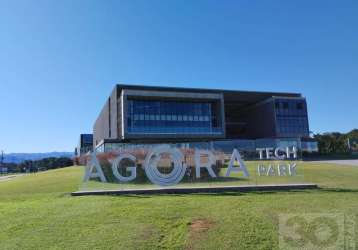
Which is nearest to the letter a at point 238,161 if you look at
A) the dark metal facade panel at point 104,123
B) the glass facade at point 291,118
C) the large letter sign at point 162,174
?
the large letter sign at point 162,174

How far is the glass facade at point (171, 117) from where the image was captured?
60969mm

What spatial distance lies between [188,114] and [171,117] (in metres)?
3.55

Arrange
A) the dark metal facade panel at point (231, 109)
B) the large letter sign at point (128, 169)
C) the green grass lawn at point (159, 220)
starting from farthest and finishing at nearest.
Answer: the dark metal facade panel at point (231, 109) → the large letter sign at point (128, 169) → the green grass lawn at point (159, 220)

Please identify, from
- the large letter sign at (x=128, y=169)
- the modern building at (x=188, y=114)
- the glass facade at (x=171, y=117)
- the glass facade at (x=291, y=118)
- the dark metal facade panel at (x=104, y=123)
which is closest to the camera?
the large letter sign at (x=128, y=169)

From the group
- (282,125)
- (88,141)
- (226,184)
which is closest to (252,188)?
(226,184)

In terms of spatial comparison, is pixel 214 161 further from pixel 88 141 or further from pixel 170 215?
pixel 88 141

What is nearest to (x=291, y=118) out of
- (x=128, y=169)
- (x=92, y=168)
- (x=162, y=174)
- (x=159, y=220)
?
(x=162, y=174)

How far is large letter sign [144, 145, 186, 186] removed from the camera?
13.9 meters

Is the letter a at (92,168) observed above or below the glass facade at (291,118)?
below

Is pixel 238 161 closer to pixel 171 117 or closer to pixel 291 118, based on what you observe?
pixel 171 117

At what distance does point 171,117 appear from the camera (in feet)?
207

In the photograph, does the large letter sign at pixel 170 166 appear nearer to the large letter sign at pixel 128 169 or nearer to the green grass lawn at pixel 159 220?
the large letter sign at pixel 128 169

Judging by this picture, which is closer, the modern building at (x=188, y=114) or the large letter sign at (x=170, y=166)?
the large letter sign at (x=170, y=166)

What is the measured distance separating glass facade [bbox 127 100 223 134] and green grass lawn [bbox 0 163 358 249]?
49196mm
